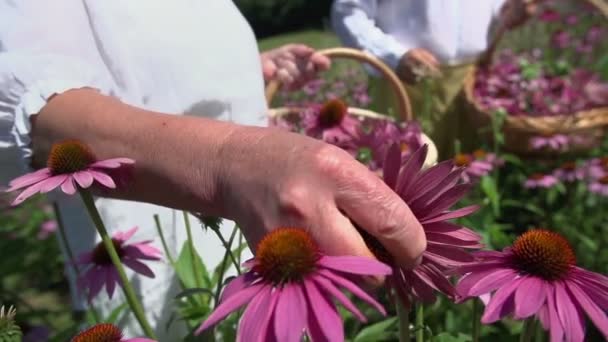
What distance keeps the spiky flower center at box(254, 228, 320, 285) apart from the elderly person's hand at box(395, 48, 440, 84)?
42.6 inches

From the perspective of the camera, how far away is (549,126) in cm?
143

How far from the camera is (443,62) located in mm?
1653

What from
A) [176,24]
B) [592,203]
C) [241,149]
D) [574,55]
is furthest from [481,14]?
[241,149]

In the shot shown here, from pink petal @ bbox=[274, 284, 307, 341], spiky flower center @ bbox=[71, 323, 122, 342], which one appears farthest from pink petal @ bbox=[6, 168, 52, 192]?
pink petal @ bbox=[274, 284, 307, 341]

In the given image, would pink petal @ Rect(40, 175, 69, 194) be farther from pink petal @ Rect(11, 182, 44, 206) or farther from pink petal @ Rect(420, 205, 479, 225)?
pink petal @ Rect(420, 205, 479, 225)

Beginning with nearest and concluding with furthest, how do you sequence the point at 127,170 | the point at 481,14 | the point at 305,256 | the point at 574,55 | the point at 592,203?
the point at 305,256
the point at 127,170
the point at 592,203
the point at 481,14
the point at 574,55

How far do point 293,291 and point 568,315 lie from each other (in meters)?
0.17

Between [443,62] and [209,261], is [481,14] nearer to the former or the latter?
[443,62]

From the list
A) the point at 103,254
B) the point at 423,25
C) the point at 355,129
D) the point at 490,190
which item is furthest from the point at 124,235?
the point at 423,25

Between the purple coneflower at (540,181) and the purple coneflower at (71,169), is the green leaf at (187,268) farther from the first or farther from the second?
the purple coneflower at (540,181)

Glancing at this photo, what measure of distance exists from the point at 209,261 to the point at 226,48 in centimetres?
28

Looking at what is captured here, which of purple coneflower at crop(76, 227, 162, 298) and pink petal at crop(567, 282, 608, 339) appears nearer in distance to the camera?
pink petal at crop(567, 282, 608, 339)

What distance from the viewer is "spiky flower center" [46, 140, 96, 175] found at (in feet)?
1.50

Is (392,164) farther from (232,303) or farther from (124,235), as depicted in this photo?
(124,235)
